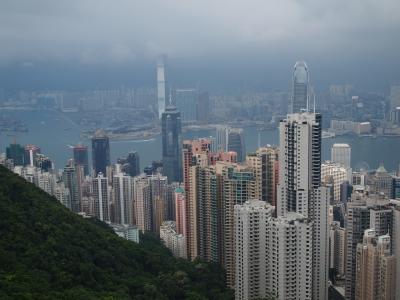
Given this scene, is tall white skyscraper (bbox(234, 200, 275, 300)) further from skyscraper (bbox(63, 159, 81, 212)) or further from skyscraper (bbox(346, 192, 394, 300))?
skyscraper (bbox(63, 159, 81, 212))

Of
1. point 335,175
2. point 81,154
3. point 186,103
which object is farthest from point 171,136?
point 335,175

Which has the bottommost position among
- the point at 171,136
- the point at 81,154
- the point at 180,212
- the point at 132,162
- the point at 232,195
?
the point at 180,212

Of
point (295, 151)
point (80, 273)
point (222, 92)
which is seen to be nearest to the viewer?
point (80, 273)

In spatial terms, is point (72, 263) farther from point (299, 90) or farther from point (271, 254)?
point (299, 90)

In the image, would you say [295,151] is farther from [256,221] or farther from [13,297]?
[13,297]

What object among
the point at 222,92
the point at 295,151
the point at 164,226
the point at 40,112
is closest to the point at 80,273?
the point at 295,151
